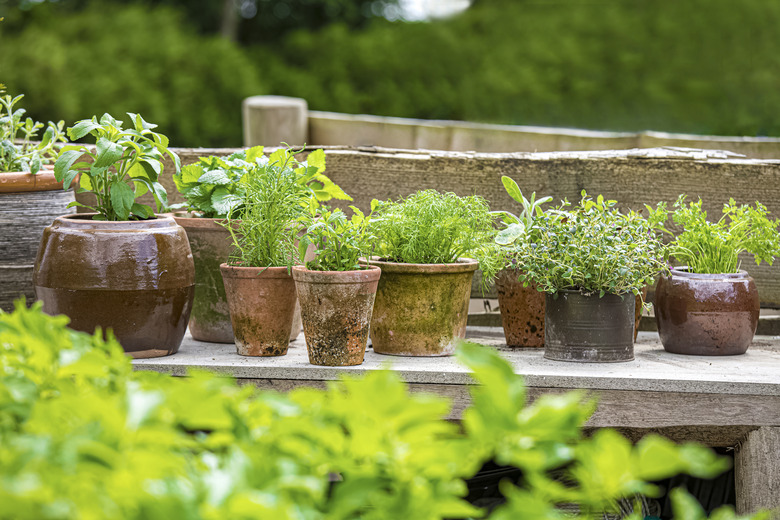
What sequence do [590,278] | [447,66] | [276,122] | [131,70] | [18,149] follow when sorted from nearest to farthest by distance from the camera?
[590,278]
[18,149]
[276,122]
[131,70]
[447,66]

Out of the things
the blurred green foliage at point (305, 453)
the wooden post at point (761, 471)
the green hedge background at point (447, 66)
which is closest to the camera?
the blurred green foliage at point (305, 453)

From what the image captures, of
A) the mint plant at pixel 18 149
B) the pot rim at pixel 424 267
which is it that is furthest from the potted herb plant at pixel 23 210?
the pot rim at pixel 424 267

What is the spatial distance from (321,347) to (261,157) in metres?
0.47

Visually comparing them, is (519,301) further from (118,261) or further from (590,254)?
(118,261)

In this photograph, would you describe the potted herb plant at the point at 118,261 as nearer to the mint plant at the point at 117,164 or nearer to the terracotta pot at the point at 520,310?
the mint plant at the point at 117,164

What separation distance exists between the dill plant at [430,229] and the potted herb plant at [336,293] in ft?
0.29

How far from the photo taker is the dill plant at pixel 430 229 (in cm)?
155

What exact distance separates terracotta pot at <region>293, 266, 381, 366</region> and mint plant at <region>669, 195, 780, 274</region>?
677 mm

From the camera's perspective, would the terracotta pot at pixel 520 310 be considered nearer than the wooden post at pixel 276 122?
Yes

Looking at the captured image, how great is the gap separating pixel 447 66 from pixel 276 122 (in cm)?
540

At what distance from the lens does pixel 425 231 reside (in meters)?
1.55

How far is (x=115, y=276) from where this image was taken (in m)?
1.43

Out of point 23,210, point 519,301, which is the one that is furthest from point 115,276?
point 519,301

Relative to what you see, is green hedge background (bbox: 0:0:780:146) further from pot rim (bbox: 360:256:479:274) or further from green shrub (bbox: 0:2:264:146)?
pot rim (bbox: 360:256:479:274)
